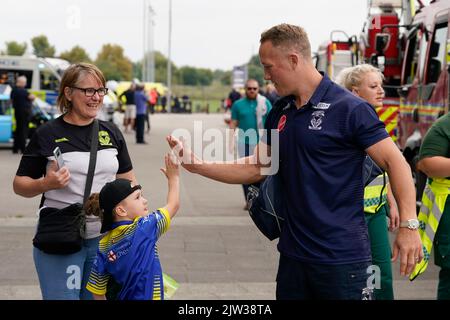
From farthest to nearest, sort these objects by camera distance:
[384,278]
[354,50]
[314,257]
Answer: [354,50] < [384,278] < [314,257]

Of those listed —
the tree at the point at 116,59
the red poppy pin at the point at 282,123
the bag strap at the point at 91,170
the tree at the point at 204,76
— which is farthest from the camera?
the tree at the point at 204,76

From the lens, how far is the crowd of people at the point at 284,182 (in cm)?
373

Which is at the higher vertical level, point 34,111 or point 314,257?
point 314,257

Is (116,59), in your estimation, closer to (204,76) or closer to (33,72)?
(204,76)

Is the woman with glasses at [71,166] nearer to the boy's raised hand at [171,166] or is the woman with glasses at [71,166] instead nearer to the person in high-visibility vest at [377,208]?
the boy's raised hand at [171,166]

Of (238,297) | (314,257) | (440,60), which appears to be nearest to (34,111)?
(440,60)

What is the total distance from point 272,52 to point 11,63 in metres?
28.6

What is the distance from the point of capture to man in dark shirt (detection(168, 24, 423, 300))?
3.70 metres

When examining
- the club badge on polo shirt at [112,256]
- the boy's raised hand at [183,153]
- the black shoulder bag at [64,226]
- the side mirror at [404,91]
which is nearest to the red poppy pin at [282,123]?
the boy's raised hand at [183,153]

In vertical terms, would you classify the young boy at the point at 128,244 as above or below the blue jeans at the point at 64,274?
above

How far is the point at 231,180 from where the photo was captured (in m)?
4.30

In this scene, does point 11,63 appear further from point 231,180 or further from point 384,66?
point 231,180

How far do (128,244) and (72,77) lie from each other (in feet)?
3.51

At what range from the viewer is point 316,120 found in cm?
376
